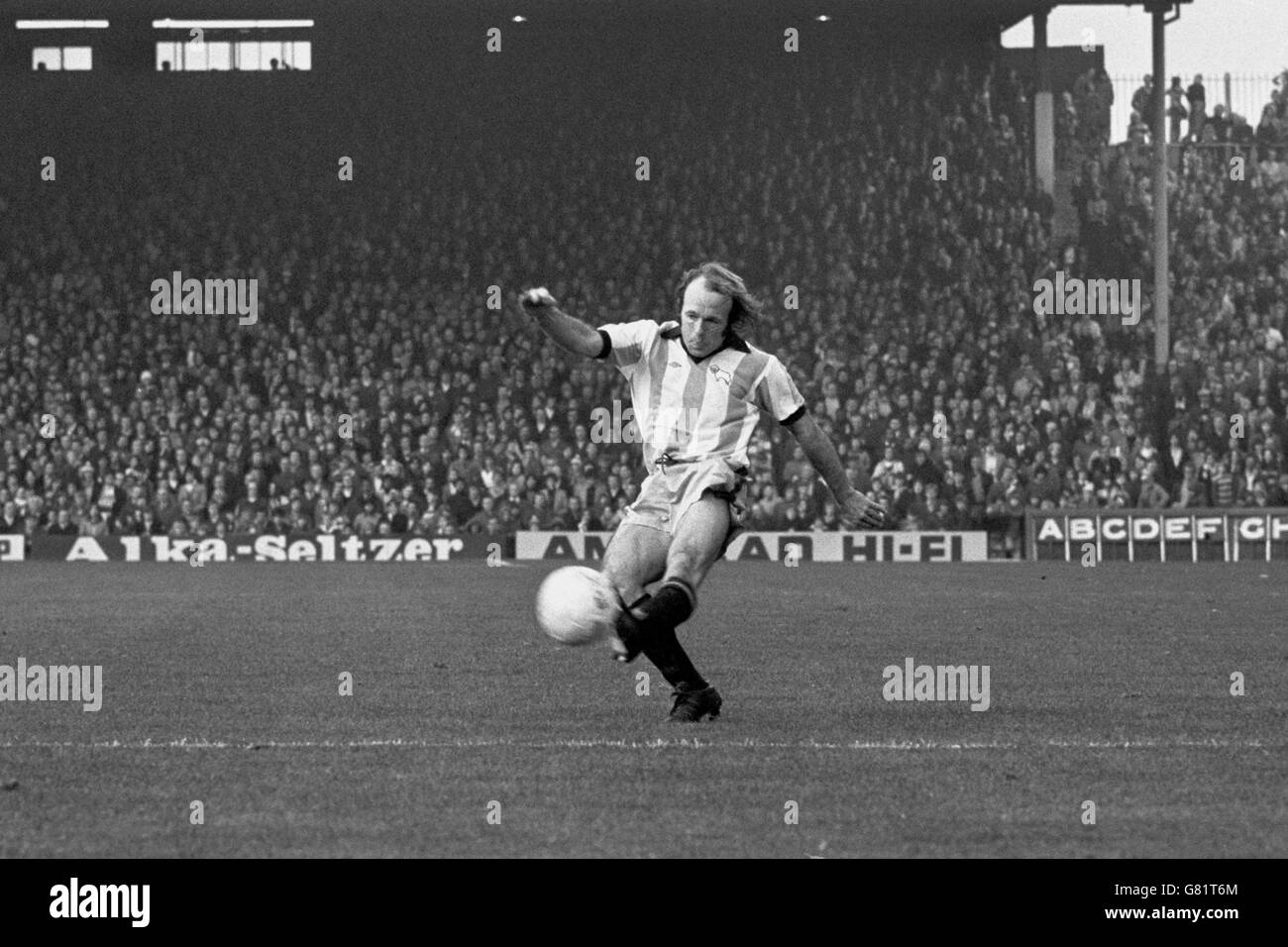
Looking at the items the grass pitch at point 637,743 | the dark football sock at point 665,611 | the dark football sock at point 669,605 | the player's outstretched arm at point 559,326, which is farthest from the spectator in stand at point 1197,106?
the dark football sock at point 669,605

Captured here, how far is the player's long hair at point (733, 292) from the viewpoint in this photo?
1018cm

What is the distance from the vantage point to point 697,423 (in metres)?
10.2

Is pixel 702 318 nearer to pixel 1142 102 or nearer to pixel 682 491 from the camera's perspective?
pixel 682 491

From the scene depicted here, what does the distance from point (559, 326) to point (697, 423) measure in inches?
35.2

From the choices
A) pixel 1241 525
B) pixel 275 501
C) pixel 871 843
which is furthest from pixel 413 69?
pixel 871 843

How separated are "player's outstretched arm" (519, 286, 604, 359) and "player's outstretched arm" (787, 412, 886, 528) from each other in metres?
1.03

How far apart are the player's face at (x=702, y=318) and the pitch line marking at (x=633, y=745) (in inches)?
71.2

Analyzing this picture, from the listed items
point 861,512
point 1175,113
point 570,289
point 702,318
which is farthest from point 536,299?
point 1175,113

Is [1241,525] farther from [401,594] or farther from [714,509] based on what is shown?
[714,509]

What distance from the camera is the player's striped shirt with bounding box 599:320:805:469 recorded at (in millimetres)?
10172

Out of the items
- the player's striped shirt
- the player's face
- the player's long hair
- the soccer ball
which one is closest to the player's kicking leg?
the soccer ball

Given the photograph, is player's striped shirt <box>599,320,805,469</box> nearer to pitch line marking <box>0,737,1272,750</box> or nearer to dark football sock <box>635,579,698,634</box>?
dark football sock <box>635,579,698,634</box>
